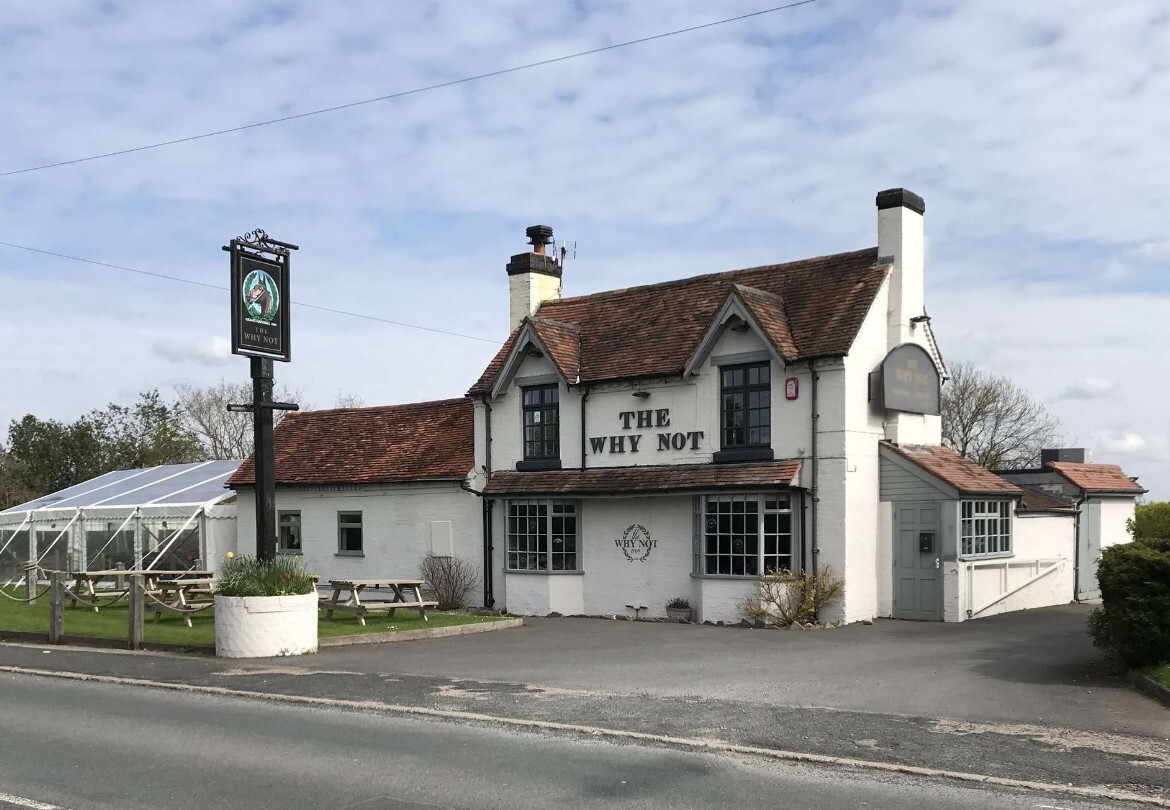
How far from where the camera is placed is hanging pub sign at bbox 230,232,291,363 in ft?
60.3

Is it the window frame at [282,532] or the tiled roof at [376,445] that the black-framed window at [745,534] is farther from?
the window frame at [282,532]

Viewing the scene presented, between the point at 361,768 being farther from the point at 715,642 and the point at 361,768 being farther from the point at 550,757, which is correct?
the point at 715,642

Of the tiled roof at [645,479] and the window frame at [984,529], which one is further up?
the tiled roof at [645,479]

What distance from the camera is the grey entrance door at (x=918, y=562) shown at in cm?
2141

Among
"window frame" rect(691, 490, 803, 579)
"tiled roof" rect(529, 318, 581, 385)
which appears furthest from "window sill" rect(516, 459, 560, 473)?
"window frame" rect(691, 490, 803, 579)

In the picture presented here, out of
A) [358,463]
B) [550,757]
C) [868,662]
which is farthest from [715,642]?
[358,463]

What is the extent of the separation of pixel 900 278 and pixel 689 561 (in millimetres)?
6903

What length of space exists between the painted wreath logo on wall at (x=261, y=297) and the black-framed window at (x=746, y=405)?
29.0 feet

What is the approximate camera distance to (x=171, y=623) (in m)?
21.4

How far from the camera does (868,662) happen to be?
15.6 metres

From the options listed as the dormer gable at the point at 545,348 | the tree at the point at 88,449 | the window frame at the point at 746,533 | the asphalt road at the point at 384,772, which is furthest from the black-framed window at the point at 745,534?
the tree at the point at 88,449

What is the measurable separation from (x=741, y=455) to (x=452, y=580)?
7871 mm

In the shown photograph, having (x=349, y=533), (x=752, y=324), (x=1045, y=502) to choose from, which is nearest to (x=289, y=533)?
(x=349, y=533)

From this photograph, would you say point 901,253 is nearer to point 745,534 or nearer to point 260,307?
point 745,534
